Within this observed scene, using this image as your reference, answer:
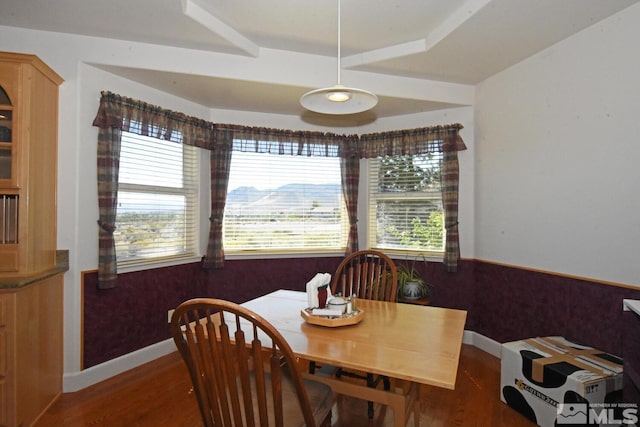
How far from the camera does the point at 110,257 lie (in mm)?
2533

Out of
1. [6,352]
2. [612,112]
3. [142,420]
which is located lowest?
[142,420]

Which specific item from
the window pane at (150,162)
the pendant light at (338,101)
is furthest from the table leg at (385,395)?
the window pane at (150,162)

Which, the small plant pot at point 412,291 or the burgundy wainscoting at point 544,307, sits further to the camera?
the small plant pot at point 412,291

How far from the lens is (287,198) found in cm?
365

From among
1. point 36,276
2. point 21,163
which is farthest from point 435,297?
point 21,163

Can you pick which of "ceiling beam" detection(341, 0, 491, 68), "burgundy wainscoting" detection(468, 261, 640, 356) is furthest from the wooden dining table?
"ceiling beam" detection(341, 0, 491, 68)

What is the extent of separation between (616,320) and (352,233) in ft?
7.15

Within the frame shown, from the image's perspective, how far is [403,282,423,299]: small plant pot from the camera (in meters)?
3.18

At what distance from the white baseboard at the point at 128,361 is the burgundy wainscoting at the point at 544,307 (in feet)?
0.27

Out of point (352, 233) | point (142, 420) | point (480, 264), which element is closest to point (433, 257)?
point (480, 264)

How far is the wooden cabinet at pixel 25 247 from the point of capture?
1855 millimetres

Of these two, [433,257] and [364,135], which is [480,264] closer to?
[433,257]

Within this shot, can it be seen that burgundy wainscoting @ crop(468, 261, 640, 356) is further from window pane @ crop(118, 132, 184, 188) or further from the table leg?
window pane @ crop(118, 132, 184, 188)

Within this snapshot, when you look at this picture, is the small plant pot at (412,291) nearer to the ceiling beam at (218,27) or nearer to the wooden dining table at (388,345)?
the wooden dining table at (388,345)
